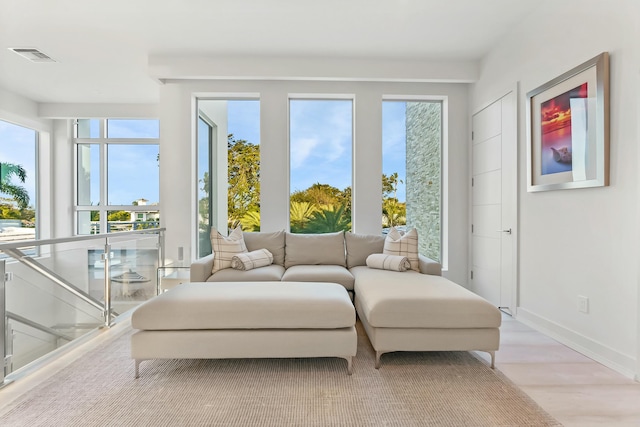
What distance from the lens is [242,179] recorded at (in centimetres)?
470

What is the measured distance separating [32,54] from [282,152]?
2.98 metres

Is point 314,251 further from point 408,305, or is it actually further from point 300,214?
point 408,305

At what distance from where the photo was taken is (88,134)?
629 cm

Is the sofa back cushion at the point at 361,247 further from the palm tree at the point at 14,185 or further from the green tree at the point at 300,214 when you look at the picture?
the palm tree at the point at 14,185

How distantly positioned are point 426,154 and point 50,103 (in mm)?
6098

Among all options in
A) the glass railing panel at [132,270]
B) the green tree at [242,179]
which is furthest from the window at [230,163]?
the glass railing panel at [132,270]

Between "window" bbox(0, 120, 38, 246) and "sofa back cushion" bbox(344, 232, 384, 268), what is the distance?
5624 mm

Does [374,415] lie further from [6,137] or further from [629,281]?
[6,137]

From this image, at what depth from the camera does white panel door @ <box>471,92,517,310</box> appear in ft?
11.3

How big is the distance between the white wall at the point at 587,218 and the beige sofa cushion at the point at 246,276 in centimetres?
230

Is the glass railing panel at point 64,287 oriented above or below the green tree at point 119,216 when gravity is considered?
below

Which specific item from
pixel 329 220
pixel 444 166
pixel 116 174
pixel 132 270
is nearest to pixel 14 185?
pixel 116 174

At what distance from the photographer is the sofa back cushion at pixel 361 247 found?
12.5ft

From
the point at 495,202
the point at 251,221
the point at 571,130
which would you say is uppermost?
the point at 571,130
